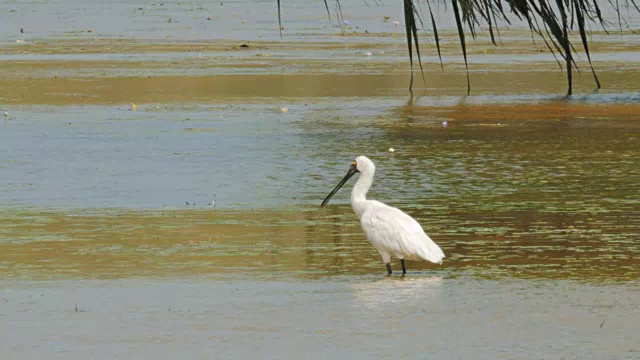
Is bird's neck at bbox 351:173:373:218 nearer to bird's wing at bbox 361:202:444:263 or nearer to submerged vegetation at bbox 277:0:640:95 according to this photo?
bird's wing at bbox 361:202:444:263

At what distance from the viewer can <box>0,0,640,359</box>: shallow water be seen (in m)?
7.00

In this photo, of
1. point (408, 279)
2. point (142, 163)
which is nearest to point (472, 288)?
point (408, 279)

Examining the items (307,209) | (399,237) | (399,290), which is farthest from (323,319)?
(307,209)

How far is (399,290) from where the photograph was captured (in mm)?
7980

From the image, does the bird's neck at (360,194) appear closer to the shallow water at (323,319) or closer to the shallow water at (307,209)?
the shallow water at (307,209)

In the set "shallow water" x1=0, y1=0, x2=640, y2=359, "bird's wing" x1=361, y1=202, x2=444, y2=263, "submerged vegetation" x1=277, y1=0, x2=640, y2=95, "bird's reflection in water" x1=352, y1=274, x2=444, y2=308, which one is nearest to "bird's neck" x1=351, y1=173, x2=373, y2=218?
"shallow water" x1=0, y1=0, x2=640, y2=359

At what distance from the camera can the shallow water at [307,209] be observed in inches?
275

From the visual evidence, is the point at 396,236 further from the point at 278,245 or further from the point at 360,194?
the point at 278,245

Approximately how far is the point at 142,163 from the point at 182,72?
330 inches

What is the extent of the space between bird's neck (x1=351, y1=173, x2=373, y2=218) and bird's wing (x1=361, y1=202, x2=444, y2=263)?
0.35 meters

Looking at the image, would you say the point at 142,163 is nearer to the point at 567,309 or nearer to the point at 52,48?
the point at 567,309

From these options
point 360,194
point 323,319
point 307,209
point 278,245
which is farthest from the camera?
point 307,209

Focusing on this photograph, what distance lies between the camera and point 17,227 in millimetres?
9930

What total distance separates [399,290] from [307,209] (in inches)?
106
